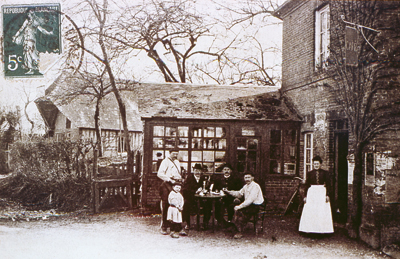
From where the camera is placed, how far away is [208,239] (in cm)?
609

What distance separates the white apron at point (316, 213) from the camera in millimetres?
6223

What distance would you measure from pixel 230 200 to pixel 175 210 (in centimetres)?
125

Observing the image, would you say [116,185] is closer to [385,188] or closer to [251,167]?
[251,167]

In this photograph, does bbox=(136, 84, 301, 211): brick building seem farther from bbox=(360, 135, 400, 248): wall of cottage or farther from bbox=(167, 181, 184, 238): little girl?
bbox=(360, 135, 400, 248): wall of cottage

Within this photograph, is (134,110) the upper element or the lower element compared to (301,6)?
lower

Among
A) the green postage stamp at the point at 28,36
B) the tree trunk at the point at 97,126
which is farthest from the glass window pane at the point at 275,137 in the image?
the green postage stamp at the point at 28,36

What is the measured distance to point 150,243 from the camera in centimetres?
591

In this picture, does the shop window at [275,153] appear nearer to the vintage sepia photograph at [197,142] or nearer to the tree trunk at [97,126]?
the vintage sepia photograph at [197,142]

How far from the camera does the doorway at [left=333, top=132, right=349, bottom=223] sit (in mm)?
7027

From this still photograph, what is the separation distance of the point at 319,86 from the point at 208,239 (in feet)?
13.7

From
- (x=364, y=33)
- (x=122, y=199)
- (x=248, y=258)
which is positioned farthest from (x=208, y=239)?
(x=364, y=33)

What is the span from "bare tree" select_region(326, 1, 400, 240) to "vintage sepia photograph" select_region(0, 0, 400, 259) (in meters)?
0.02

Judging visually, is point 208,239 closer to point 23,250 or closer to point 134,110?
point 23,250

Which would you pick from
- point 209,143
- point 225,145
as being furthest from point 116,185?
point 225,145
